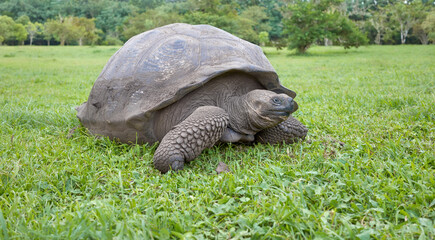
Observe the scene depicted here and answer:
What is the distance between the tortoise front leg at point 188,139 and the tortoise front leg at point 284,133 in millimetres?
567

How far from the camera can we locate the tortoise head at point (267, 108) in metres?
2.31

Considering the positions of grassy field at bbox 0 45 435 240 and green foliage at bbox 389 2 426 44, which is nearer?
grassy field at bbox 0 45 435 240

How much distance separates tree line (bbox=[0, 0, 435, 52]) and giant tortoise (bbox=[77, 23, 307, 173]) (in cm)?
1753

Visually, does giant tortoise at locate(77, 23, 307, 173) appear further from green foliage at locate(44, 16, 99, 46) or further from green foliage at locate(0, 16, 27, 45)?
green foliage at locate(44, 16, 99, 46)

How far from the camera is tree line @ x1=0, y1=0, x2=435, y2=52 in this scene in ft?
65.9

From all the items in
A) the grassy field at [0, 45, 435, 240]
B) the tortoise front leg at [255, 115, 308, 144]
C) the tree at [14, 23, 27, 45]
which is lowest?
the grassy field at [0, 45, 435, 240]

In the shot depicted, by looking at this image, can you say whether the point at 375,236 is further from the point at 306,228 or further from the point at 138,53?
the point at 138,53

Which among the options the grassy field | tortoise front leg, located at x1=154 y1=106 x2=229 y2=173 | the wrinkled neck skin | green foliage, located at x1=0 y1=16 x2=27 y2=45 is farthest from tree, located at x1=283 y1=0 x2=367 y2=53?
green foliage, located at x1=0 y1=16 x2=27 y2=45

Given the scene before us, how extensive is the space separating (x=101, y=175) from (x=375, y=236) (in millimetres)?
1572

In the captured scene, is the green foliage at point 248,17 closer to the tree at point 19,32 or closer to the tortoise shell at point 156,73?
the tree at point 19,32

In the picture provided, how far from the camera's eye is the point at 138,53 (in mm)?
2652

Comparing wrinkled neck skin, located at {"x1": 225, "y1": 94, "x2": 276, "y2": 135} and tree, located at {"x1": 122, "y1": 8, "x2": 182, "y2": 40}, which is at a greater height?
tree, located at {"x1": 122, "y1": 8, "x2": 182, "y2": 40}

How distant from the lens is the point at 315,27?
63.4 ft

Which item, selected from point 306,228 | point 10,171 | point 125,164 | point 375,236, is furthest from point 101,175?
point 375,236
